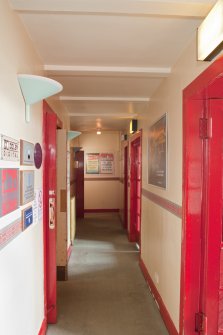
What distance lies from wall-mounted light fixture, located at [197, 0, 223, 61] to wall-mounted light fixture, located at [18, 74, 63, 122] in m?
0.82

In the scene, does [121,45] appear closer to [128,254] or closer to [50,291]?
[50,291]

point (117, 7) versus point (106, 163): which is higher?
point (117, 7)

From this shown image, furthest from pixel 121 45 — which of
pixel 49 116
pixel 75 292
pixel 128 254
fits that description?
pixel 128 254

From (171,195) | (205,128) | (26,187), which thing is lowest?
(171,195)

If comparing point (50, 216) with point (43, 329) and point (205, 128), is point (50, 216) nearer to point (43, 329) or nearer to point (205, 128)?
point (43, 329)

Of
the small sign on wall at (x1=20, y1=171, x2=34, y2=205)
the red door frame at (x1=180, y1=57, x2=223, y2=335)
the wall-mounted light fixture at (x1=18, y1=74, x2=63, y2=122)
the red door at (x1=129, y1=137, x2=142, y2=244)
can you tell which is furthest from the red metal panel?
the red door at (x1=129, y1=137, x2=142, y2=244)

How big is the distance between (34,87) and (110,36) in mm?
637

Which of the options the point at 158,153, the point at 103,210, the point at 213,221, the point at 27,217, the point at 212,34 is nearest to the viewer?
the point at 212,34

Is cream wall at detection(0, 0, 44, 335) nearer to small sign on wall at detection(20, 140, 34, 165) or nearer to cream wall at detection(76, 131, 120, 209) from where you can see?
small sign on wall at detection(20, 140, 34, 165)

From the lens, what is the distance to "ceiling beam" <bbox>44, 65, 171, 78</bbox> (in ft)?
7.28

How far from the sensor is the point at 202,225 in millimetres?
1853

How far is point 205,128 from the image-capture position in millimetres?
1798

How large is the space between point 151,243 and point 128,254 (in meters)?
1.26

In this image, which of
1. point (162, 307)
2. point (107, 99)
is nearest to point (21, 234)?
point (162, 307)
